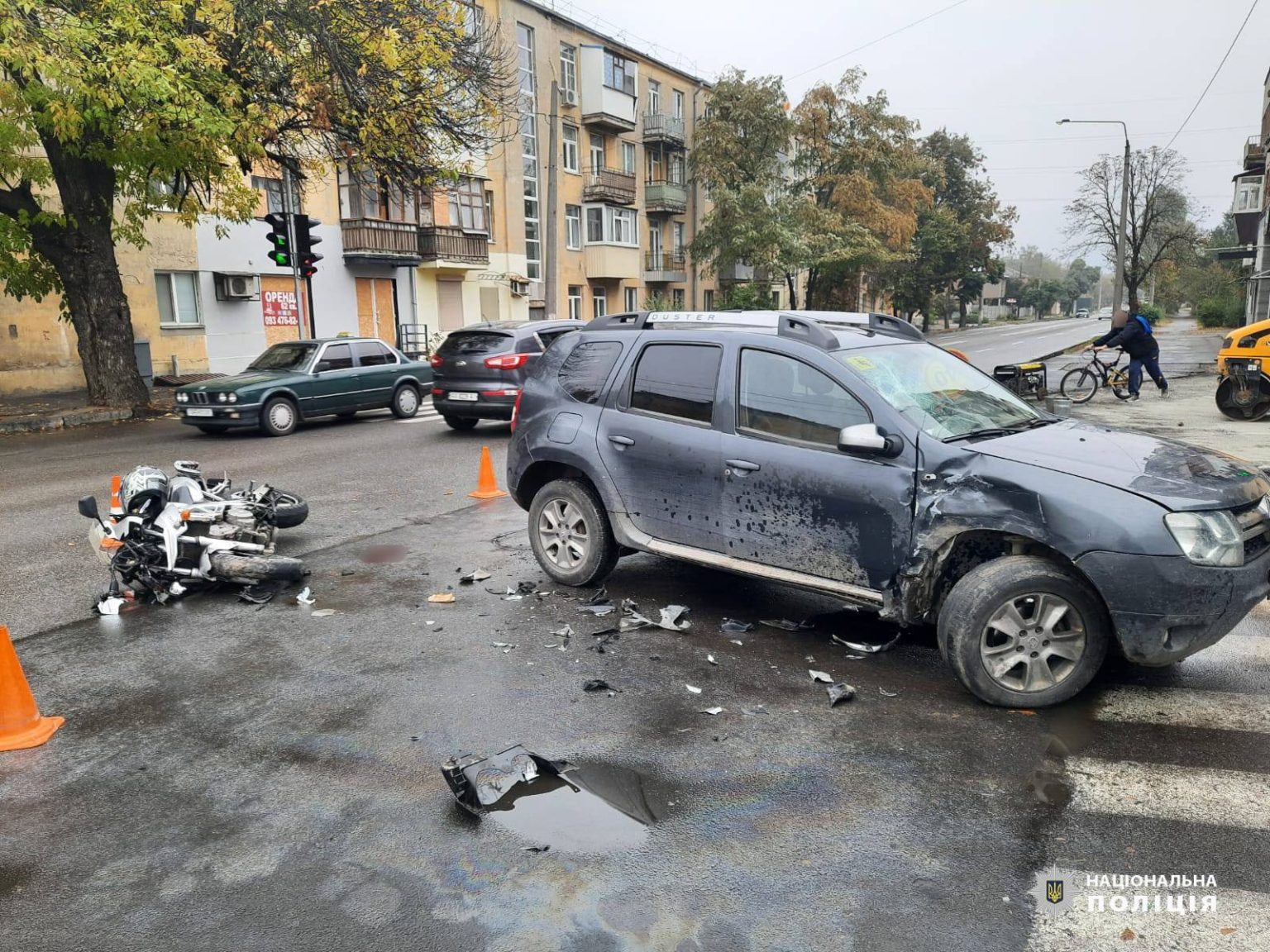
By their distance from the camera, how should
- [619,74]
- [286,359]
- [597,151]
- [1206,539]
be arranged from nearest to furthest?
[1206,539]
[286,359]
[619,74]
[597,151]

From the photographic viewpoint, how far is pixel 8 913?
112 inches

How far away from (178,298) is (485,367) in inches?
580

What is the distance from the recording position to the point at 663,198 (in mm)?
45625

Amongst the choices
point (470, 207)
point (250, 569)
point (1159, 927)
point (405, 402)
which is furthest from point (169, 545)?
point (470, 207)

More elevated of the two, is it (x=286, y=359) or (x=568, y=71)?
(x=568, y=71)

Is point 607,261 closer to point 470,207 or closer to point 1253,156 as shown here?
point 470,207

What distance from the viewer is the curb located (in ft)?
50.6

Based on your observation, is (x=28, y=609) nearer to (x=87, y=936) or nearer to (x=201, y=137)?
(x=87, y=936)

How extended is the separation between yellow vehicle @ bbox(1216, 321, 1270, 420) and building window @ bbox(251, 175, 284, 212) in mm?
24063

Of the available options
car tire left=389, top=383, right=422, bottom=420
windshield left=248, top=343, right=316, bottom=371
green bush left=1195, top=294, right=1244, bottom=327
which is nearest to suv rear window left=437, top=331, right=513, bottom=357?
car tire left=389, top=383, right=422, bottom=420

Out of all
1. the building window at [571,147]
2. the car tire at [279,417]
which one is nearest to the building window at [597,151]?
the building window at [571,147]

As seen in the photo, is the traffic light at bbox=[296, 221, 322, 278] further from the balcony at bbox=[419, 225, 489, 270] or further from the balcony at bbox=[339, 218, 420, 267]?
the balcony at bbox=[419, 225, 489, 270]

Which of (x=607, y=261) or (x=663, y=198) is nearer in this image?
(x=607, y=261)

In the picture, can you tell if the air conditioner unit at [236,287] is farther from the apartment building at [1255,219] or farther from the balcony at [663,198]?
the apartment building at [1255,219]
